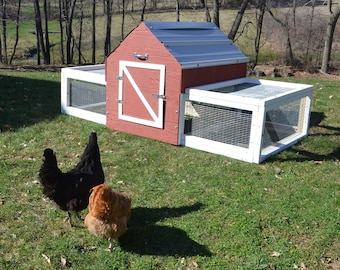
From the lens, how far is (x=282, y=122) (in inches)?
300

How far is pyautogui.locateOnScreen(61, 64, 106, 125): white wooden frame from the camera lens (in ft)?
26.7

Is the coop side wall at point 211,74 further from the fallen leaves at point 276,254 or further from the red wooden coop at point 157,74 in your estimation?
the fallen leaves at point 276,254

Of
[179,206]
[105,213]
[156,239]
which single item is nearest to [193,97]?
[179,206]

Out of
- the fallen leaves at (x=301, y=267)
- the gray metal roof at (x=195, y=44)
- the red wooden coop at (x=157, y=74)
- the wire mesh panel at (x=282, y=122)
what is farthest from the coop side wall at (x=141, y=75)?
the fallen leaves at (x=301, y=267)

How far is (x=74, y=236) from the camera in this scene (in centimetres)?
419

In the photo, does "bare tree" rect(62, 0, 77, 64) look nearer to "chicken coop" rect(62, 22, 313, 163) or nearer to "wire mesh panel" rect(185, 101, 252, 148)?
"chicken coop" rect(62, 22, 313, 163)

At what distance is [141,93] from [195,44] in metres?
1.43

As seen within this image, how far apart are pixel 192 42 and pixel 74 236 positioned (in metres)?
4.58

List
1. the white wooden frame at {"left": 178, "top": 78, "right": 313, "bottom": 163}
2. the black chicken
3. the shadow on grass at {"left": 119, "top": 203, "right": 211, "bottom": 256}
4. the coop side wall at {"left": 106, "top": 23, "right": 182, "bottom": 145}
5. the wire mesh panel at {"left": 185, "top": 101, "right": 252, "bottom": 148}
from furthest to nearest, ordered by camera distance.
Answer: the coop side wall at {"left": 106, "top": 23, "right": 182, "bottom": 145} < the wire mesh panel at {"left": 185, "top": 101, "right": 252, "bottom": 148} < the white wooden frame at {"left": 178, "top": 78, "right": 313, "bottom": 163} < the shadow on grass at {"left": 119, "top": 203, "right": 211, "bottom": 256} < the black chicken

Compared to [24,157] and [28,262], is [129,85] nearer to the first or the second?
[24,157]

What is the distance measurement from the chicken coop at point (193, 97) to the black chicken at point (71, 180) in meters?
2.71

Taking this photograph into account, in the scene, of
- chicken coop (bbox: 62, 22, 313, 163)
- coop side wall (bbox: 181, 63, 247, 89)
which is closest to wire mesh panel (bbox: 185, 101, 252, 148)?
chicken coop (bbox: 62, 22, 313, 163)

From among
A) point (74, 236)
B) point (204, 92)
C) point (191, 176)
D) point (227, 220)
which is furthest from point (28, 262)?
point (204, 92)

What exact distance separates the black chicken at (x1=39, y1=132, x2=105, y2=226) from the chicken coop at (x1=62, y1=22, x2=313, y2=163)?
107 inches
